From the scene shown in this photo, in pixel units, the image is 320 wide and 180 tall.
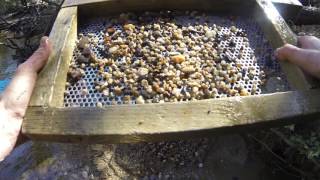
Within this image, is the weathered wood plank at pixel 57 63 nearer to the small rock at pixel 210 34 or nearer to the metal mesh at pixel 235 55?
the metal mesh at pixel 235 55

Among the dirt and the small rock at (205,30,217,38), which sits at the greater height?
the small rock at (205,30,217,38)

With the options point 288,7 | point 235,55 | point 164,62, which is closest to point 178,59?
point 164,62

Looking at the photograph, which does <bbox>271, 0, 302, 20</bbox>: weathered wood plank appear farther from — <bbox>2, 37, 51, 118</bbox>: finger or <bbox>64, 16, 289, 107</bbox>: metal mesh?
<bbox>2, 37, 51, 118</bbox>: finger

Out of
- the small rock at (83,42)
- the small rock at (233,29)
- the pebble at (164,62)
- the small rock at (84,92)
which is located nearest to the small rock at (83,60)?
the pebble at (164,62)

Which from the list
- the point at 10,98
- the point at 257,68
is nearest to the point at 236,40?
the point at 257,68

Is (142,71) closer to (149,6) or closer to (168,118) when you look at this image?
(168,118)

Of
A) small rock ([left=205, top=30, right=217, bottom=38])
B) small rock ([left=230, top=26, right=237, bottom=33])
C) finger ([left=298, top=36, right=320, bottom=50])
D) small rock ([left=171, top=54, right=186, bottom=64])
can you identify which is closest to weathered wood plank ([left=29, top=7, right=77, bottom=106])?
small rock ([left=171, top=54, right=186, bottom=64])
